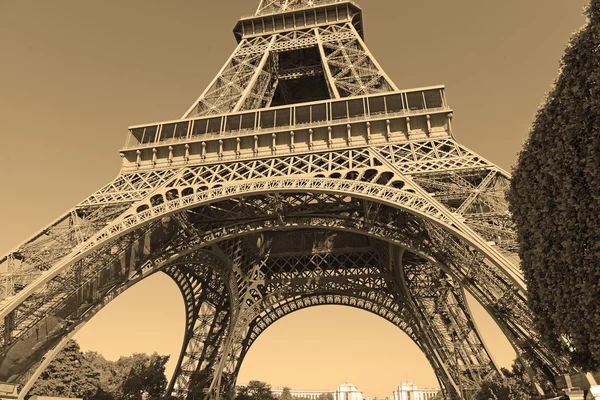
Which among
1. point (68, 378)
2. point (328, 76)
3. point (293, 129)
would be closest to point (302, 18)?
point (328, 76)

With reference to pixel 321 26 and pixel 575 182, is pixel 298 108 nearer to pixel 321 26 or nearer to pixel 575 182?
pixel 321 26

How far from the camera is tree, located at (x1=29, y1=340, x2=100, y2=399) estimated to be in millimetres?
26016

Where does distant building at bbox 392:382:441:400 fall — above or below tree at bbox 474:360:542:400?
below

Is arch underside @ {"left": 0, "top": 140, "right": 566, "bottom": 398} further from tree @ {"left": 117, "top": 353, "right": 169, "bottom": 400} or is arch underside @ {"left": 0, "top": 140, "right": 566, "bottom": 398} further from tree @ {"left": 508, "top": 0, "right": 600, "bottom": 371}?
tree @ {"left": 117, "top": 353, "right": 169, "bottom": 400}

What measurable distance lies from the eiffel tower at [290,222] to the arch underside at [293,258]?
8 centimetres

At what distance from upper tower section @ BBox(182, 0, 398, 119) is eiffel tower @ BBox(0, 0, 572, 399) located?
12cm

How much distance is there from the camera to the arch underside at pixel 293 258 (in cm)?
1390

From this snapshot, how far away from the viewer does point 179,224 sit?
1872 centimetres

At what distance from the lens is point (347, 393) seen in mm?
116938

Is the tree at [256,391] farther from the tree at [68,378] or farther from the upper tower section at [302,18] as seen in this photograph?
the upper tower section at [302,18]

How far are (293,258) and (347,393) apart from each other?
103m

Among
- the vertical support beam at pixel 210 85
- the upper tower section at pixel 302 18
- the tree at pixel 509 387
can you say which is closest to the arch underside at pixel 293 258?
the tree at pixel 509 387

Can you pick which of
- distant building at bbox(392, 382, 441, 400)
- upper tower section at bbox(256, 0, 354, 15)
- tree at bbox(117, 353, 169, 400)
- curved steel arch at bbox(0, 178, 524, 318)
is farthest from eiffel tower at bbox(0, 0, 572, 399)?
distant building at bbox(392, 382, 441, 400)

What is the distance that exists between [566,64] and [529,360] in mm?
9465
